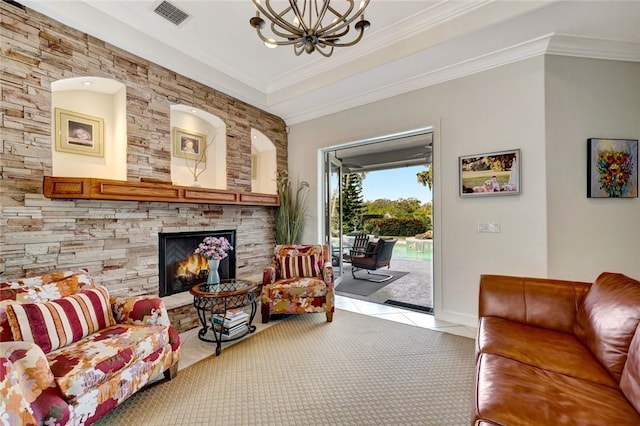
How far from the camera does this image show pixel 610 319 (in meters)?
1.45

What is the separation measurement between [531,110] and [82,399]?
4080 millimetres

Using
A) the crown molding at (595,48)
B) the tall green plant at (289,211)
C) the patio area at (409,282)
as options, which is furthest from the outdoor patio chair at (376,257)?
the crown molding at (595,48)

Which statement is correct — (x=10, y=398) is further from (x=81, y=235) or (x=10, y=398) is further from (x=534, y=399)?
(x=534, y=399)

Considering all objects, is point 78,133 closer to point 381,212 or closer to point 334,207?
point 334,207

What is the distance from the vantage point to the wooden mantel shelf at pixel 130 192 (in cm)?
224

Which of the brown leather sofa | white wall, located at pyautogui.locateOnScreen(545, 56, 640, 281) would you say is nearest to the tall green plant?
the brown leather sofa

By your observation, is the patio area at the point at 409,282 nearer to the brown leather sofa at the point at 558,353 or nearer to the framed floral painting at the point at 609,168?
the brown leather sofa at the point at 558,353

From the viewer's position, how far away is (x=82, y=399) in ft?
4.74

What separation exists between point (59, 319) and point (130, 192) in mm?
1223

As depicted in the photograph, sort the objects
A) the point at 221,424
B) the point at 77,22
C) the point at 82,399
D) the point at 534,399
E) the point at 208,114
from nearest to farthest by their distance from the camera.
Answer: the point at 534,399
the point at 82,399
the point at 221,424
the point at 77,22
the point at 208,114

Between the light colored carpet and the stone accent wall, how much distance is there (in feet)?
4.22

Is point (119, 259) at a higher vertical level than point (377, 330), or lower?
higher

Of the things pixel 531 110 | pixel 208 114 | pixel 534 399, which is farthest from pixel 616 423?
pixel 208 114

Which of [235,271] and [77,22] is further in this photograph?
[235,271]
